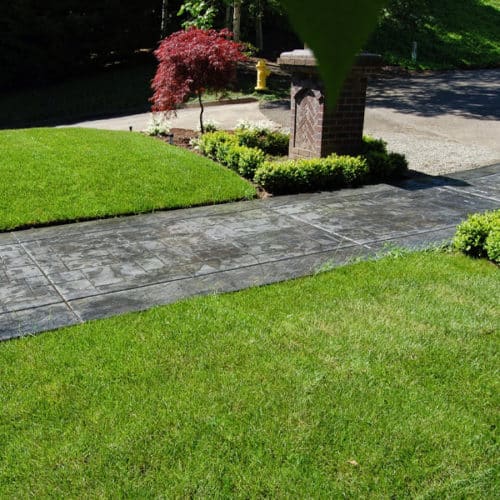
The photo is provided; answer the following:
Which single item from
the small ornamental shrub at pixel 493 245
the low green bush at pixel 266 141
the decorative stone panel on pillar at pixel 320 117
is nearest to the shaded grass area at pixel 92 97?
the low green bush at pixel 266 141

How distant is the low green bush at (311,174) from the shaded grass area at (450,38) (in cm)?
1615

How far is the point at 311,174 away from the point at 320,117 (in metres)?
1.17

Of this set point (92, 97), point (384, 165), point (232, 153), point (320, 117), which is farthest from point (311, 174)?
point (92, 97)

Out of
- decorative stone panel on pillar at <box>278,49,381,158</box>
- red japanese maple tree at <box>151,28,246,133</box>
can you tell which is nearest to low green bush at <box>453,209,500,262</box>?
decorative stone panel on pillar at <box>278,49,381,158</box>

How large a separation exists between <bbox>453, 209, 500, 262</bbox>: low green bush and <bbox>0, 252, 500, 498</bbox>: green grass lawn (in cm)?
104

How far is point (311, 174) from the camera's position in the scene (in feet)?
A: 31.1

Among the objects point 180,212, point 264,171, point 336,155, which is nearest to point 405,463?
point 180,212

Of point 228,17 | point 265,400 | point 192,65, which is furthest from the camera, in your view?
point 228,17

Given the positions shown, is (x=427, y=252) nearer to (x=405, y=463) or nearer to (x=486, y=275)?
(x=486, y=275)

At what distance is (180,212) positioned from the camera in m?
8.51

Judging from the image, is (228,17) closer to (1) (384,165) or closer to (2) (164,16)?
(2) (164,16)

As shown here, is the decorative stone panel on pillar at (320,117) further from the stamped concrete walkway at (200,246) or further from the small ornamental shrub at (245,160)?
the stamped concrete walkway at (200,246)

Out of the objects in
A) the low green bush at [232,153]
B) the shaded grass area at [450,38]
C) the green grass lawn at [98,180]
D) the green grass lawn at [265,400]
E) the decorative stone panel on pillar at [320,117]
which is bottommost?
the green grass lawn at [265,400]

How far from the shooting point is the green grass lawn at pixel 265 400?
3.47 metres
